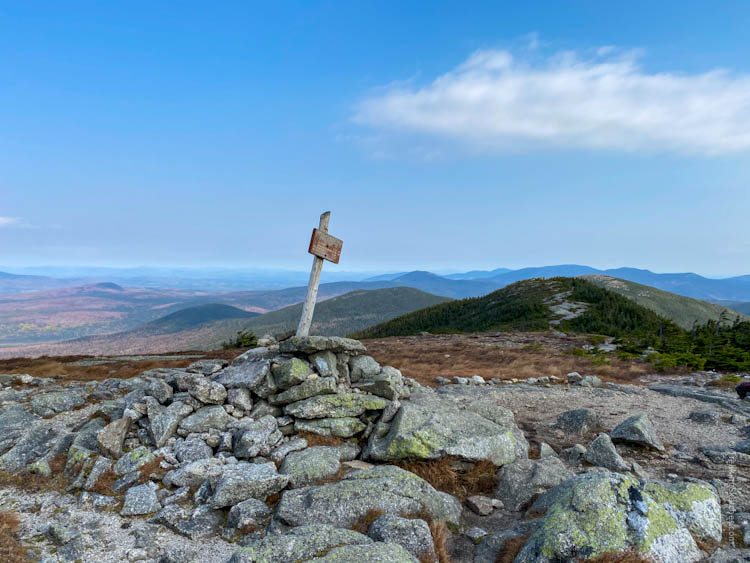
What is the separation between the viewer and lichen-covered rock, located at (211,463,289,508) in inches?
304

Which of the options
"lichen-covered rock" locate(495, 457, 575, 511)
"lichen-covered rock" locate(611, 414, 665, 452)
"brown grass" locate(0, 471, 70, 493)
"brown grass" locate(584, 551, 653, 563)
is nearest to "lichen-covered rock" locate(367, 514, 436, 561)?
"brown grass" locate(584, 551, 653, 563)

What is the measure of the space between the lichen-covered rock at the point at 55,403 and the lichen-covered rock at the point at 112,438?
230 inches

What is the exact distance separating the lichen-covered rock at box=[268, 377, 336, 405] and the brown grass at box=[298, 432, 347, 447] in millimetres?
1105

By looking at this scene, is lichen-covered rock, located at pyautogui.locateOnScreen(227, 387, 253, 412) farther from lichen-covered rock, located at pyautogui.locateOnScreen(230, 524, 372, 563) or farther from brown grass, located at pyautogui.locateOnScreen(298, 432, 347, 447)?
lichen-covered rock, located at pyautogui.locateOnScreen(230, 524, 372, 563)

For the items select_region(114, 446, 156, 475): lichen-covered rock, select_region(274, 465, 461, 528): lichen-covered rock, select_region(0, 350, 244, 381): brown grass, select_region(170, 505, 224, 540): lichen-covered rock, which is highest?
select_region(274, 465, 461, 528): lichen-covered rock

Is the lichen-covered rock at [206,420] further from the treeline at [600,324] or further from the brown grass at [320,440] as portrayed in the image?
the treeline at [600,324]

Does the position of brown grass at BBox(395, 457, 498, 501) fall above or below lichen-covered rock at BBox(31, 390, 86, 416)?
above

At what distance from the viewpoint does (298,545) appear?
5.45m

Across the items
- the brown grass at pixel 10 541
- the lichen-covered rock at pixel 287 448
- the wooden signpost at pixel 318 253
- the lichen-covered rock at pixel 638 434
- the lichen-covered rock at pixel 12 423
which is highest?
the wooden signpost at pixel 318 253

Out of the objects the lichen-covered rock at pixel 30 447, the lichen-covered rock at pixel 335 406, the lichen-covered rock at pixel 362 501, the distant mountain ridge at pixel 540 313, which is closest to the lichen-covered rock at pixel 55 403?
the lichen-covered rock at pixel 30 447

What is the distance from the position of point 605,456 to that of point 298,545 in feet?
28.1

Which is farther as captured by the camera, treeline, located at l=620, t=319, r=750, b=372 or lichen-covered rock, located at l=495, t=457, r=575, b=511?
treeline, located at l=620, t=319, r=750, b=372

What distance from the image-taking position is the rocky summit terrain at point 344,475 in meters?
5.91

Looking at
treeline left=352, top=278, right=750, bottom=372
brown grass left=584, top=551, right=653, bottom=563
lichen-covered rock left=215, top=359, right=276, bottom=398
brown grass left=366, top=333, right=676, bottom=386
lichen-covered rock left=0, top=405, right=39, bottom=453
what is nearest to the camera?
brown grass left=584, top=551, right=653, bottom=563
